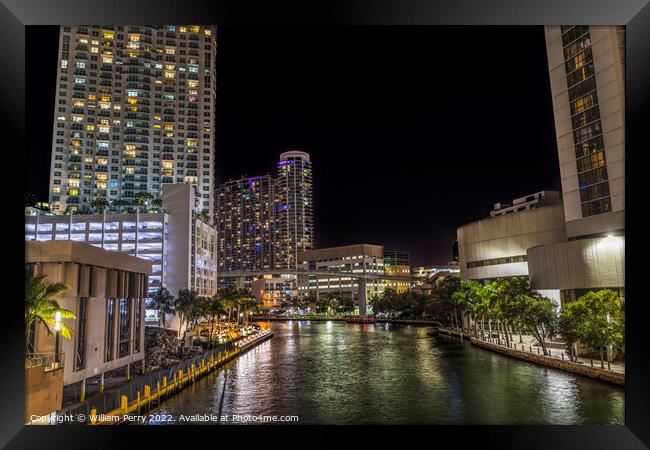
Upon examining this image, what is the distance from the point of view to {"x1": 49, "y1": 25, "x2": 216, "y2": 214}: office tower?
269ft

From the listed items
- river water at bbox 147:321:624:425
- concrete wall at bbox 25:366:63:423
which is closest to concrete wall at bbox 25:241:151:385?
concrete wall at bbox 25:366:63:423

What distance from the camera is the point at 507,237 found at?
184ft

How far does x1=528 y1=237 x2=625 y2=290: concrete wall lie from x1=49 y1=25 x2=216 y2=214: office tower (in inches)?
2385

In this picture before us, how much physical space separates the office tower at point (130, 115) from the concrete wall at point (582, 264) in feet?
199

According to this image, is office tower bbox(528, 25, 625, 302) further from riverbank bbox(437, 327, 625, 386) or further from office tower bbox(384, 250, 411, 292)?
office tower bbox(384, 250, 411, 292)

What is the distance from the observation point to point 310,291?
143250 millimetres

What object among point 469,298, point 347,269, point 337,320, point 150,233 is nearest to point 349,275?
point 347,269

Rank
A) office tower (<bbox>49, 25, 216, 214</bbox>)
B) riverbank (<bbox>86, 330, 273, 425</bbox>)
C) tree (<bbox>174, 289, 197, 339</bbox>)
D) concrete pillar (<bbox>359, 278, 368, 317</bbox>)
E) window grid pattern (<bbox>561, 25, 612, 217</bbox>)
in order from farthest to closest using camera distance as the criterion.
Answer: concrete pillar (<bbox>359, 278, 368, 317</bbox>) < office tower (<bbox>49, 25, 216, 214</bbox>) < tree (<bbox>174, 289, 197, 339</bbox>) < window grid pattern (<bbox>561, 25, 612, 217</bbox>) < riverbank (<bbox>86, 330, 273, 425</bbox>)

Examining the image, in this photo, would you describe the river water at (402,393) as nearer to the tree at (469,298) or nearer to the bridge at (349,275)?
the tree at (469,298)


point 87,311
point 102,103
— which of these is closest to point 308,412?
point 87,311

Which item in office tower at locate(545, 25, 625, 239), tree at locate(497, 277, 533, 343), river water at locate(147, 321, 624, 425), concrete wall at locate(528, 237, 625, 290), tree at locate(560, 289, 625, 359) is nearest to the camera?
river water at locate(147, 321, 624, 425)

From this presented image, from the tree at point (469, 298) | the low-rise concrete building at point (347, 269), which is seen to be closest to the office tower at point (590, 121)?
the tree at point (469, 298)
